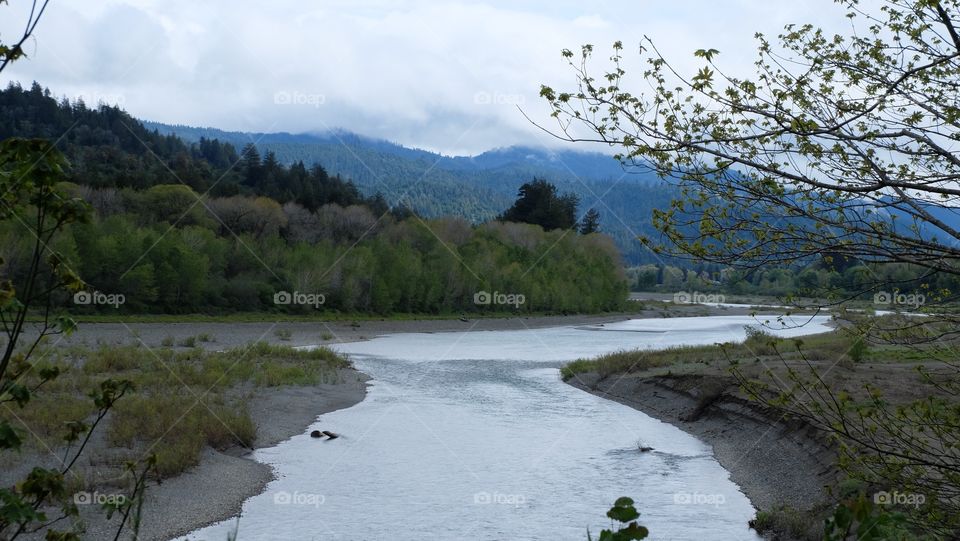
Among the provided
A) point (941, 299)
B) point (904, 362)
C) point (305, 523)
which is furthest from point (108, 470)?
point (904, 362)

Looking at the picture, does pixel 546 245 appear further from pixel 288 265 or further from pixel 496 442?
pixel 496 442

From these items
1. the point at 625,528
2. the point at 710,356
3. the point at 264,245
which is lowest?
the point at 710,356

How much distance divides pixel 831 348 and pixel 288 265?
51.0m

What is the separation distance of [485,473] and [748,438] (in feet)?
24.4

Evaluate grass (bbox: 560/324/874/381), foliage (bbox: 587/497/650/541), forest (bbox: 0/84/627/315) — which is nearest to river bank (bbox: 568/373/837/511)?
grass (bbox: 560/324/874/381)

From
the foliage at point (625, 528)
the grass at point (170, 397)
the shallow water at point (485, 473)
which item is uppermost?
the foliage at point (625, 528)

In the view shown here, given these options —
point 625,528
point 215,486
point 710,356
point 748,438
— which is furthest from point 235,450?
point 710,356

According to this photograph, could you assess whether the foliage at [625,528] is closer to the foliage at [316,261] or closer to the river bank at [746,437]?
the river bank at [746,437]

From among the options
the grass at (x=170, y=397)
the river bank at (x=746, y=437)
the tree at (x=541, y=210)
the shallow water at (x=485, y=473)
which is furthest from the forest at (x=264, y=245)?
the river bank at (x=746, y=437)

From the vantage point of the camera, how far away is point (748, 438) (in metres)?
21.2

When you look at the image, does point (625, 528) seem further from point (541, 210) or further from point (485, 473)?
point (541, 210)

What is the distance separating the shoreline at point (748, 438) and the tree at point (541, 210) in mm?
87655

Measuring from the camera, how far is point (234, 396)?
81.7 feet

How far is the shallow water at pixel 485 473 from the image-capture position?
1428 centimetres
